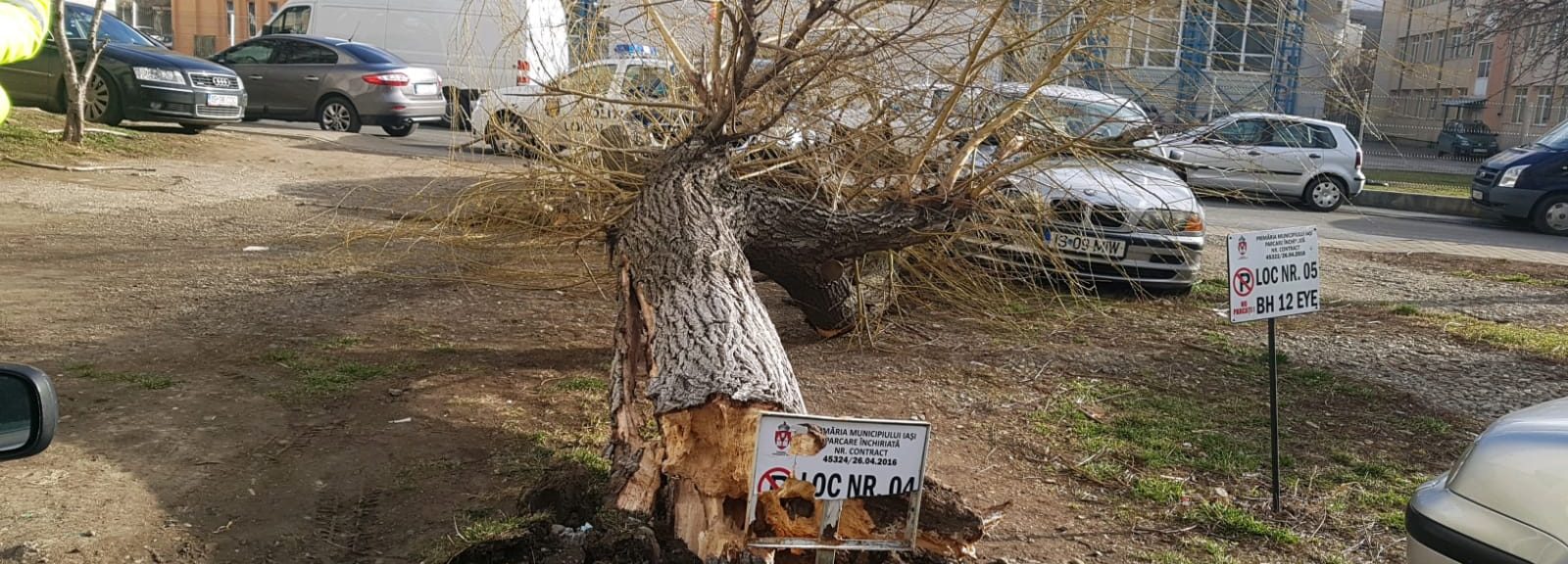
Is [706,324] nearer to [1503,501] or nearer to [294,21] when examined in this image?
[1503,501]

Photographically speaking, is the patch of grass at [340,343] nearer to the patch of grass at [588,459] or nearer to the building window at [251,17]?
the patch of grass at [588,459]

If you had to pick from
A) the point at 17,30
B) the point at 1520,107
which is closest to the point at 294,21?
the point at 17,30

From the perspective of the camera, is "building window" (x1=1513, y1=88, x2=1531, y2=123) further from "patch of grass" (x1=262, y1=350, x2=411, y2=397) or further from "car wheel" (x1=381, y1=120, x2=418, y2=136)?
"patch of grass" (x1=262, y1=350, x2=411, y2=397)

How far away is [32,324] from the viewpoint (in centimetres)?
548

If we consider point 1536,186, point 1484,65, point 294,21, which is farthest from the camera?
point 1484,65

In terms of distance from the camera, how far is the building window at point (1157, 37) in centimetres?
521

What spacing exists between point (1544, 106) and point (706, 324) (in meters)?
34.8

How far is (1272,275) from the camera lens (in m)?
4.34

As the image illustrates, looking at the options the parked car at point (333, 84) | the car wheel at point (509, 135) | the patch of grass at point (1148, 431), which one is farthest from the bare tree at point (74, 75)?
the patch of grass at point (1148, 431)

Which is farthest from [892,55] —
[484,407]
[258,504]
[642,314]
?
[258,504]

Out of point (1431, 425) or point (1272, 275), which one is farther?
point (1431, 425)

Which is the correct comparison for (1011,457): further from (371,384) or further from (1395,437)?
(371,384)

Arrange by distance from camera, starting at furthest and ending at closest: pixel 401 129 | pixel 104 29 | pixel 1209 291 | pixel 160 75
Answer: pixel 401 129 < pixel 104 29 < pixel 160 75 < pixel 1209 291

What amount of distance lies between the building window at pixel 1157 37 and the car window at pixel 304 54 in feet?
Result: 46.7
